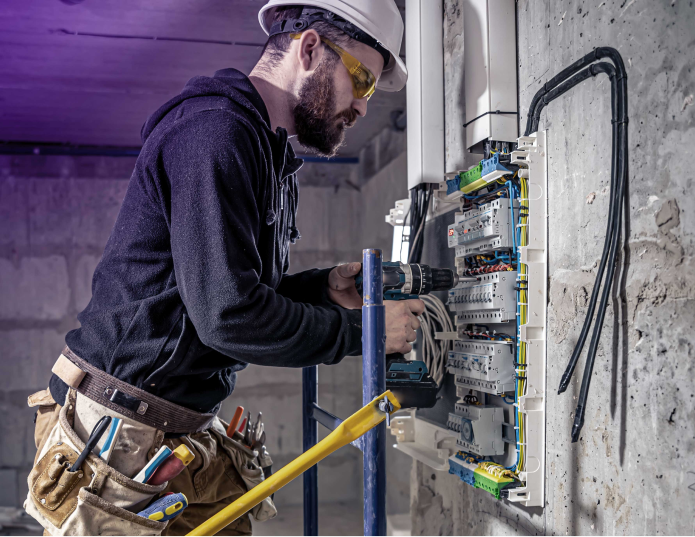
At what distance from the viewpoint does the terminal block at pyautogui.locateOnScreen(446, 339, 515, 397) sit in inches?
54.9

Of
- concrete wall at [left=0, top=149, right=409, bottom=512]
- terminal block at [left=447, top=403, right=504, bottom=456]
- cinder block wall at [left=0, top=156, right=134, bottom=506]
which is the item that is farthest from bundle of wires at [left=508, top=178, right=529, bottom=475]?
cinder block wall at [left=0, top=156, right=134, bottom=506]

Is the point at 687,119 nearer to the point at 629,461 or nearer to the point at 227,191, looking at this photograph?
the point at 629,461

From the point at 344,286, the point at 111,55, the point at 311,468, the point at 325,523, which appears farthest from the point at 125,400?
the point at 325,523

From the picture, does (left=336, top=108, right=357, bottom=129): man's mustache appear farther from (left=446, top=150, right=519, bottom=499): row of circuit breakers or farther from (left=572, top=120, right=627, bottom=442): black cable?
(left=572, top=120, right=627, bottom=442): black cable

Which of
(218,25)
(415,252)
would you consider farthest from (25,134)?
(415,252)

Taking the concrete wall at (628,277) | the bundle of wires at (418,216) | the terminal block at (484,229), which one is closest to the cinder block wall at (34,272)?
the bundle of wires at (418,216)

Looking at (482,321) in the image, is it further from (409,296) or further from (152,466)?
(152,466)

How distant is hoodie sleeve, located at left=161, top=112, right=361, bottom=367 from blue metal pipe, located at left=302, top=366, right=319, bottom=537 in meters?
0.65

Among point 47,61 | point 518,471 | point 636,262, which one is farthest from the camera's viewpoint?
point 47,61

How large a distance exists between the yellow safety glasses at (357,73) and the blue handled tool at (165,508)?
954mm

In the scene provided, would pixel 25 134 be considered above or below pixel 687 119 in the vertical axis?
above

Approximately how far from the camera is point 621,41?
1087 mm

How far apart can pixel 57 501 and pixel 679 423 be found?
1.10 m

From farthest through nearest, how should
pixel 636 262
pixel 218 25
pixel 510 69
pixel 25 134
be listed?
pixel 25 134 < pixel 218 25 < pixel 510 69 < pixel 636 262
